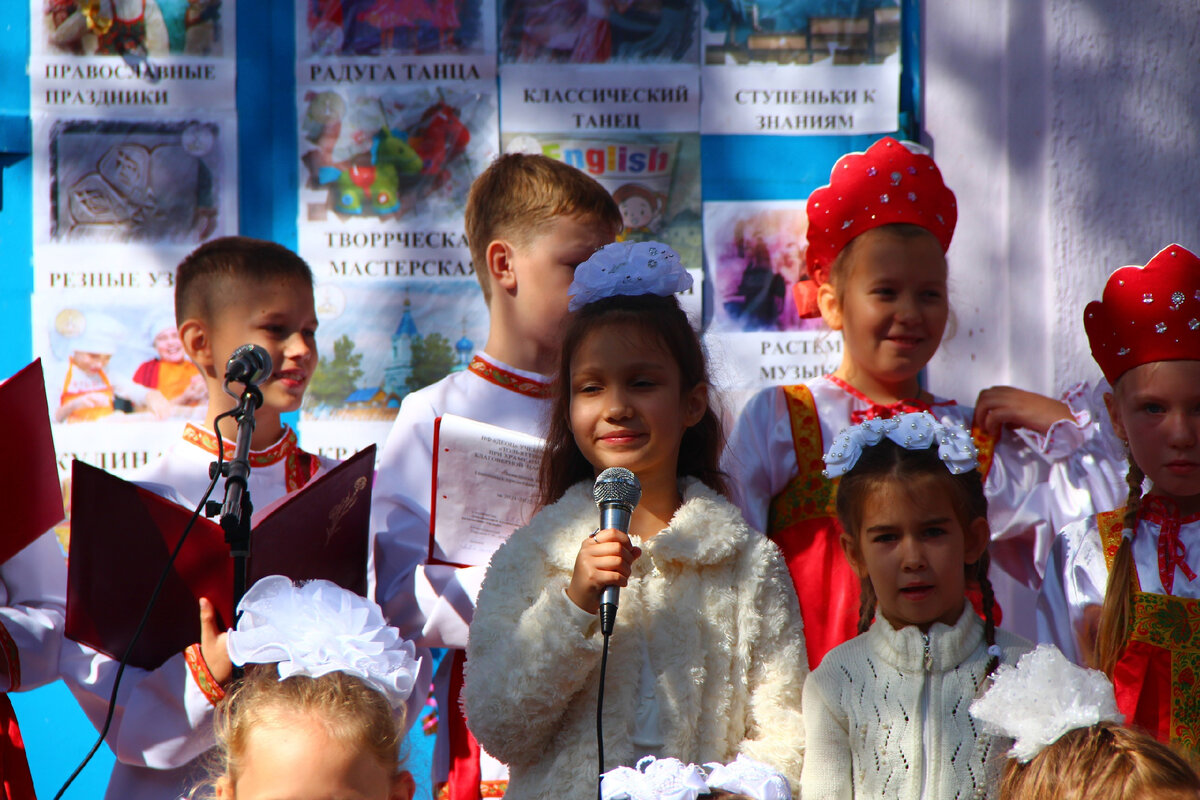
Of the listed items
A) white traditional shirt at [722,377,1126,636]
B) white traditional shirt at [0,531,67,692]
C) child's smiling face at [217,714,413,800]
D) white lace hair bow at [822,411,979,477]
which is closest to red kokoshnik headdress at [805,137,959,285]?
white traditional shirt at [722,377,1126,636]

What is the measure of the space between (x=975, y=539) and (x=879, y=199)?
0.91 meters

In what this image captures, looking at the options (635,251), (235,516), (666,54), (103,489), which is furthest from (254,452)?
(666,54)

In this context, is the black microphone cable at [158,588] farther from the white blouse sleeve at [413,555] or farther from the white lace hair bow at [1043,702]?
the white lace hair bow at [1043,702]

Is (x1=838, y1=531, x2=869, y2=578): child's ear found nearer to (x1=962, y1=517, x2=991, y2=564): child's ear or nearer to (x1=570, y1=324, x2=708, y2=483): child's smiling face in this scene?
(x1=962, y1=517, x2=991, y2=564): child's ear

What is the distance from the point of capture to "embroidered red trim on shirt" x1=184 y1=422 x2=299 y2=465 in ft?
9.02

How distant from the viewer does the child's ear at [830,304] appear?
281 centimetres

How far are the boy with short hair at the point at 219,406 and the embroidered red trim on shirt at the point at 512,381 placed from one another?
39 centimetres

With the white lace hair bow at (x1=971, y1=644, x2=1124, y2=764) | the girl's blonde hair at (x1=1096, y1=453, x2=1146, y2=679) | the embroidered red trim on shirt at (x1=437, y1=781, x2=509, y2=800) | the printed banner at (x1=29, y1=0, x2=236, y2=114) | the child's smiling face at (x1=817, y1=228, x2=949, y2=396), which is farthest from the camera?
the printed banner at (x1=29, y1=0, x2=236, y2=114)

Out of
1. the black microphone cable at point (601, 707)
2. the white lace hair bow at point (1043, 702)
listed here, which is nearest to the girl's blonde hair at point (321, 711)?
the black microphone cable at point (601, 707)

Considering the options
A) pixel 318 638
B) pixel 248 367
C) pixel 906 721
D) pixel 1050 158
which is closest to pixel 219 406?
pixel 248 367

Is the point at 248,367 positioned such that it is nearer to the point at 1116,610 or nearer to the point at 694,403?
the point at 694,403

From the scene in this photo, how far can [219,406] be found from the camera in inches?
110

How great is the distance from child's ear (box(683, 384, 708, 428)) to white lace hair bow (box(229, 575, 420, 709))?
27.4 inches

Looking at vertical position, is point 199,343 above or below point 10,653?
above
